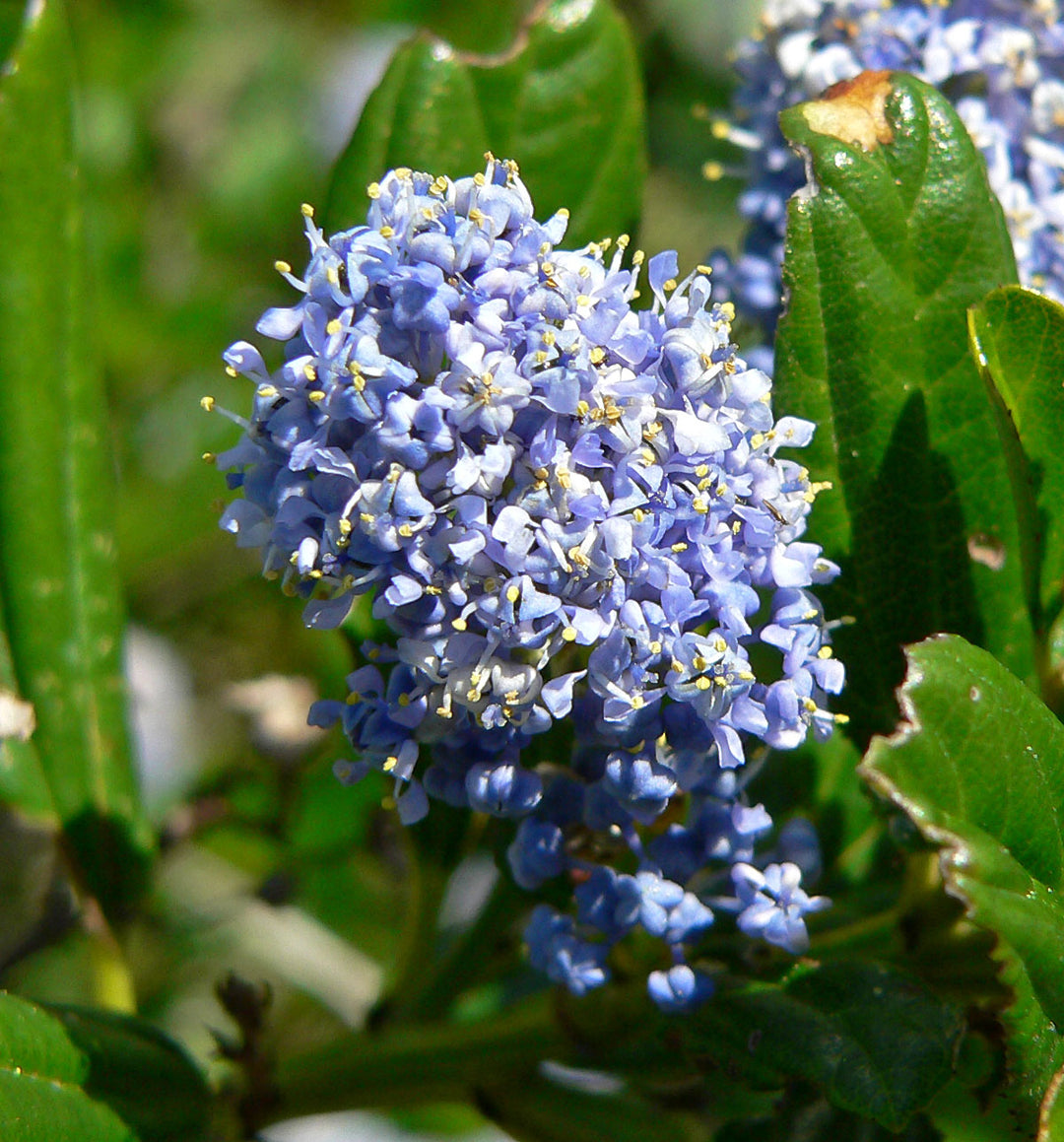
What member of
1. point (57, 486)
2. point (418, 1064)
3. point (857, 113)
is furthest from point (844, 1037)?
point (57, 486)

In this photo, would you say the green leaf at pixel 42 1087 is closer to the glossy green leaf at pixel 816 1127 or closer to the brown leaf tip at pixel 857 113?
the glossy green leaf at pixel 816 1127

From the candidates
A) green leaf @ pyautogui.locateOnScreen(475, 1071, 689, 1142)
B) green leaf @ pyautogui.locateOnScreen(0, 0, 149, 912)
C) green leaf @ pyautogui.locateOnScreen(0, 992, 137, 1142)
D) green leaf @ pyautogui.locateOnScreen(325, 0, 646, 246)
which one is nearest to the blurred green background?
green leaf @ pyautogui.locateOnScreen(0, 0, 149, 912)

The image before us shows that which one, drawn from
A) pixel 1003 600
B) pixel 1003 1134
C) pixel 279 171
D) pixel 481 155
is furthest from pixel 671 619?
pixel 279 171

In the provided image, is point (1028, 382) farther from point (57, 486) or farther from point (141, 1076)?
point (57, 486)

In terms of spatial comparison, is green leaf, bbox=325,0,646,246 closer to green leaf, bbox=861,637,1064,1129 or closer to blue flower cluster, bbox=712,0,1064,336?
blue flower cluster, bbox=712,0,1064,336

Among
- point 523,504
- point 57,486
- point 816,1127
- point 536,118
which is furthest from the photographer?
point 57,486
